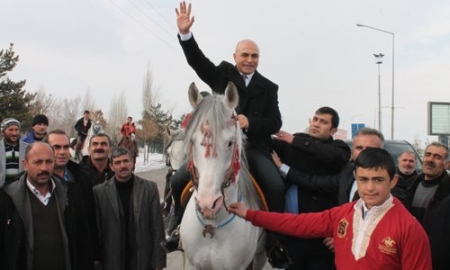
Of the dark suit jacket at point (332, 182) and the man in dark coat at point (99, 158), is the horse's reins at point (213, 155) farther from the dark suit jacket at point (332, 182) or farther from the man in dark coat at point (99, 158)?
the man in dark coat at point (99, 158)

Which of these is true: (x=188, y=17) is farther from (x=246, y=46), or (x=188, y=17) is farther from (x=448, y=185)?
(x=448, y=185)

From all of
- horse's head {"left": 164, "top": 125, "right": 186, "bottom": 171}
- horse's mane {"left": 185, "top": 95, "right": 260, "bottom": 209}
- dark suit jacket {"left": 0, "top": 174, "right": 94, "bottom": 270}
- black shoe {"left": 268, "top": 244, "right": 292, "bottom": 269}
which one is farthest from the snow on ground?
horse's mane {"left": 185, "top": 95, "right": 260, "bottom": 209}

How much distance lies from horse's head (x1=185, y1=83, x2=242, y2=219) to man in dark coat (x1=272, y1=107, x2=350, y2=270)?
1010 mm

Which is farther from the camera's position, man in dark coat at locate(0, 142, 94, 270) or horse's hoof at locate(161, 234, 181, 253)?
horse's hoof at locate(161, 234, 181, 253)

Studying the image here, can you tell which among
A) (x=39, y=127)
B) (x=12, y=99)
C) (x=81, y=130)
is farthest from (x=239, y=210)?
(x=12, y=99)

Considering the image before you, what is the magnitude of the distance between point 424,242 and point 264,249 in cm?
257

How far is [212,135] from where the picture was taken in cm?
374

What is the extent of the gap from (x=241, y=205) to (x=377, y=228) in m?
1.17

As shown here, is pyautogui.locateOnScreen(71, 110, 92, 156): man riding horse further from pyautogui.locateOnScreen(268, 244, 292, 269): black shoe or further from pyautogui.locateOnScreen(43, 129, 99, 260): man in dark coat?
pyautogui.locateOnScreen(268, 244, 292, 269): black shoe

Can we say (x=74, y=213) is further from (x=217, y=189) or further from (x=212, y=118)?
(x=212, y=118)

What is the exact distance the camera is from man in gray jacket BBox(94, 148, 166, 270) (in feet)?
15.4

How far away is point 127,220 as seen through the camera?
4879 mm

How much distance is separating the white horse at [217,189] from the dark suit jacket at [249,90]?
1.45 feet

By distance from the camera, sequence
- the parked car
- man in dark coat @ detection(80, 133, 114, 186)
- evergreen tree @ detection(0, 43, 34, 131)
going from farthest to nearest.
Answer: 1. evergreen tree @ detection(0, 43, 34, 131)
2. the parked car
3. man in dark coat @ detection(80, 133, 114, 186)
